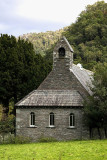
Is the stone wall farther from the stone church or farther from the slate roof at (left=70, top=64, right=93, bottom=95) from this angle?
the slate roof at (left=70, top=64, right=93, bottom=95)

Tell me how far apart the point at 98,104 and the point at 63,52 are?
877 centimetres

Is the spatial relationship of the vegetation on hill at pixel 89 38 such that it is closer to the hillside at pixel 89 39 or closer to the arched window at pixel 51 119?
the hillside at pixel 89 39

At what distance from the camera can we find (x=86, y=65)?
75875 millimetres

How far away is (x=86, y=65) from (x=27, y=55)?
35.2 metres

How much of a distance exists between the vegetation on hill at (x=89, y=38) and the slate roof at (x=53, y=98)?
43.6m

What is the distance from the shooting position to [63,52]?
34438 millimetres

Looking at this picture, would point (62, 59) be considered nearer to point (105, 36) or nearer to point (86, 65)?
point (86, 65)

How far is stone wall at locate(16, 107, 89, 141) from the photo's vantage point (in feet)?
101

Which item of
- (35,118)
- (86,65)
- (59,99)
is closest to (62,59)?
(59,99)

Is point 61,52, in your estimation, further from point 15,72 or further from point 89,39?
point 89,39

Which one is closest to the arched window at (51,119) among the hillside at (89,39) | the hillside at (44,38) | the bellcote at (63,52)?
the bellcote at (63,52)

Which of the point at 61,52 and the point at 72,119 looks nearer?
the point at 72,119

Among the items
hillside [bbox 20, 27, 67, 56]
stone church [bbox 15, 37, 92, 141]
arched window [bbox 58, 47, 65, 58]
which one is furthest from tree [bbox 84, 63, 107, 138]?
hillside [bbox 20, 27, 67, 56]

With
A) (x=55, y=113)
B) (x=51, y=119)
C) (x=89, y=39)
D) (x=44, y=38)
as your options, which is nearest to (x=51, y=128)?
(x=51, y=119)
